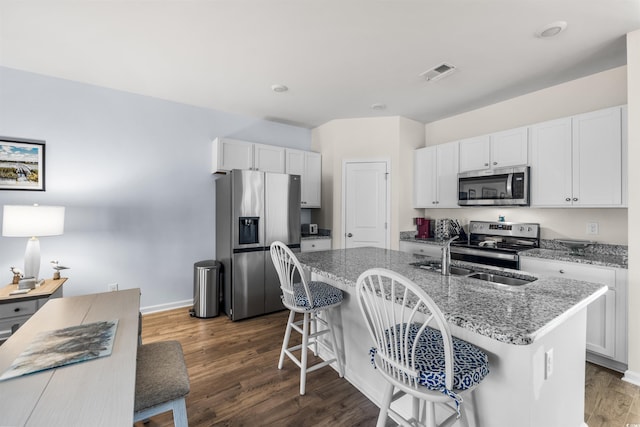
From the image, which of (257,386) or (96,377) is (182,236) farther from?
(96,377)

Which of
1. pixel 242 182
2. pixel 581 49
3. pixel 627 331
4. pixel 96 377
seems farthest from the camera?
pixel 242 182

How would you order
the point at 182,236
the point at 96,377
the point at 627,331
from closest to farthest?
1. the point at 96,377
2. the point at 627,331
3. the point at 182,236

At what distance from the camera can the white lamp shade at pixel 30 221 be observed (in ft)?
7.30

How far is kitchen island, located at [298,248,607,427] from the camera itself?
109 centimetres

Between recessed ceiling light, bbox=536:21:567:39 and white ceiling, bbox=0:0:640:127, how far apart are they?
5 cm

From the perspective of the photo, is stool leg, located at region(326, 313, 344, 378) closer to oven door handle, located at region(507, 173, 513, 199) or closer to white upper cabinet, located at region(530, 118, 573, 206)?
oven door handle, located at region(507, 173, 513, 199)

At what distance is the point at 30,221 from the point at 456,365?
125 inches

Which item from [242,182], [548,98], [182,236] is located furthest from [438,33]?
[182,236]

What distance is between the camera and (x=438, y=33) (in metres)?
2.14

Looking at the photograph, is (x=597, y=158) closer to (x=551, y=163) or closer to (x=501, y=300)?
(x=551, y=163)

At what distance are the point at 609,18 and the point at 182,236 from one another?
14.7ft

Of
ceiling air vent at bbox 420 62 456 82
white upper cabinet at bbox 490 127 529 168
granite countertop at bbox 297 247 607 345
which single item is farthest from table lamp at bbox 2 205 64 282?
white upper cabinet at bbox 490 127 529 168

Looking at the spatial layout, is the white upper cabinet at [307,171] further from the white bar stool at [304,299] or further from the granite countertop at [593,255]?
the granite countertop at [593,255]

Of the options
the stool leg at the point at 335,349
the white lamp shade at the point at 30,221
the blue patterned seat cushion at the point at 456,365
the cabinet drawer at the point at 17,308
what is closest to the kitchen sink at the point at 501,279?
the blue patterned seat cushion at the point at 456,365
